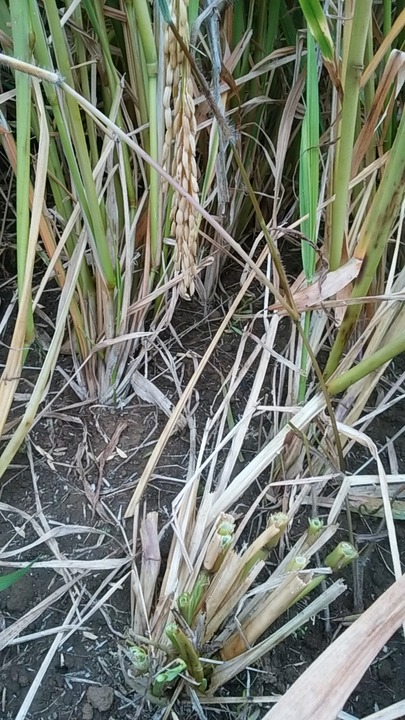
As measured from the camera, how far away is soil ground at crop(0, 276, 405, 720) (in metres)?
0.52

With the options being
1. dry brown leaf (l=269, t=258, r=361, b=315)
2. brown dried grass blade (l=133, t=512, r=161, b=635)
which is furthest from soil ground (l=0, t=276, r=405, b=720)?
dry brown leaf (l=269, t=258, r=361, b=315)

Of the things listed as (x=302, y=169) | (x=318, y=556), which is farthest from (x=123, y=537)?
(x=302, y=169)

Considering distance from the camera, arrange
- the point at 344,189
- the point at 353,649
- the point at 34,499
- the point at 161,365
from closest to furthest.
A: the point at 353,649 → the point at 344,189 → the point at 34,499 → the point at 161,365

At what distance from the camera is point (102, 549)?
61 centimetres

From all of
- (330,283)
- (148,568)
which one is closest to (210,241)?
(330,283)

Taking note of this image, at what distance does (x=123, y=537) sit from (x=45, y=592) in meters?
0.09

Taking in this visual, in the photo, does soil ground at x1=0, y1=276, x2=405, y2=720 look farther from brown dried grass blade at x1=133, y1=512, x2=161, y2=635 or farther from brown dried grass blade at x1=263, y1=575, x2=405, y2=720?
brown dried grass blade at x1=263, y1=575, x2=405, y2=720

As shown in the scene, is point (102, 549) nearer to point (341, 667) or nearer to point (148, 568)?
point (148, 568)

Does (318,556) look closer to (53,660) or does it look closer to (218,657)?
(218,657)

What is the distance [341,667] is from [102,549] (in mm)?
353

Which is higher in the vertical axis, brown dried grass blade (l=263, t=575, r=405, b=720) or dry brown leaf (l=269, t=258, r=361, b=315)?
dry brown leaf (l=269, t=258, r=361, b=315)

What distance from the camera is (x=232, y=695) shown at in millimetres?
519

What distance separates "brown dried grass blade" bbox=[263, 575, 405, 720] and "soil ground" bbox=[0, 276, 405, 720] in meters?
0.25

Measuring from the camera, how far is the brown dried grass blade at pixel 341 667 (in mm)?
282
